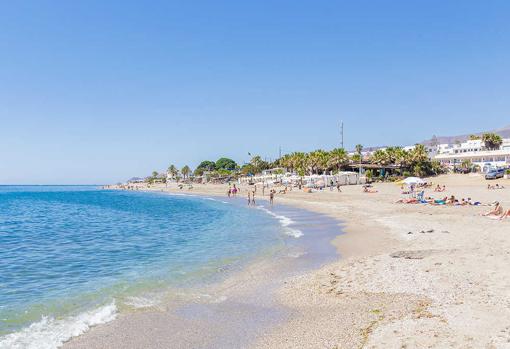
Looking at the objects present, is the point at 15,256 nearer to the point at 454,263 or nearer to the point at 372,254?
the point at 372,254

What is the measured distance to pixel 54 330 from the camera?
337 inches

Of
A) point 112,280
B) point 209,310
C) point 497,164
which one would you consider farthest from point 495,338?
point 497,164

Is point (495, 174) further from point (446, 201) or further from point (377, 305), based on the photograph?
point (377, 305)

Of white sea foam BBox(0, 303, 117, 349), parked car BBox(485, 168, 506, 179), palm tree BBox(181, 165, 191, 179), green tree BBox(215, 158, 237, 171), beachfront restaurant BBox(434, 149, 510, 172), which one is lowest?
white sea foam BBox(0, 303, 117, 349)

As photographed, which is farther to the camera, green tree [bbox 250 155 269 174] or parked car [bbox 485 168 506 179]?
green tree [bbox 250 155 269 174]

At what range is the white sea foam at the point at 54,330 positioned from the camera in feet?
25.8

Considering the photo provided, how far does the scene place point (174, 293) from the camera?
1126 cm

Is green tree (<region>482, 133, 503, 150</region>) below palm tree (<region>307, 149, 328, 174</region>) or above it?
above

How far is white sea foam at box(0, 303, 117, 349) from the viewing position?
7867 mm

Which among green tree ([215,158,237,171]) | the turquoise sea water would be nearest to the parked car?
the turquoise sea water

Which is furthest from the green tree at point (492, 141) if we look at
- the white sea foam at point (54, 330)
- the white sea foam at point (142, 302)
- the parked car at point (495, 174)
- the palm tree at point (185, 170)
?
the palm tree at point (185, 170)

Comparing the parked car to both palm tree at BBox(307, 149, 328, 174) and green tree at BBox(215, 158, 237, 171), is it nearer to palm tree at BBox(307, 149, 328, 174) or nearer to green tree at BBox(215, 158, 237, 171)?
palm tree at BBox(307, 149, 328, 174)

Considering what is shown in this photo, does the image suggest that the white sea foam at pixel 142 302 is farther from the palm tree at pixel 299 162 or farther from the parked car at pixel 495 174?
the palm tree at pixel 299 162

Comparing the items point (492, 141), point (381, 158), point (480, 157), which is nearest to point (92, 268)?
point (381, 158)
